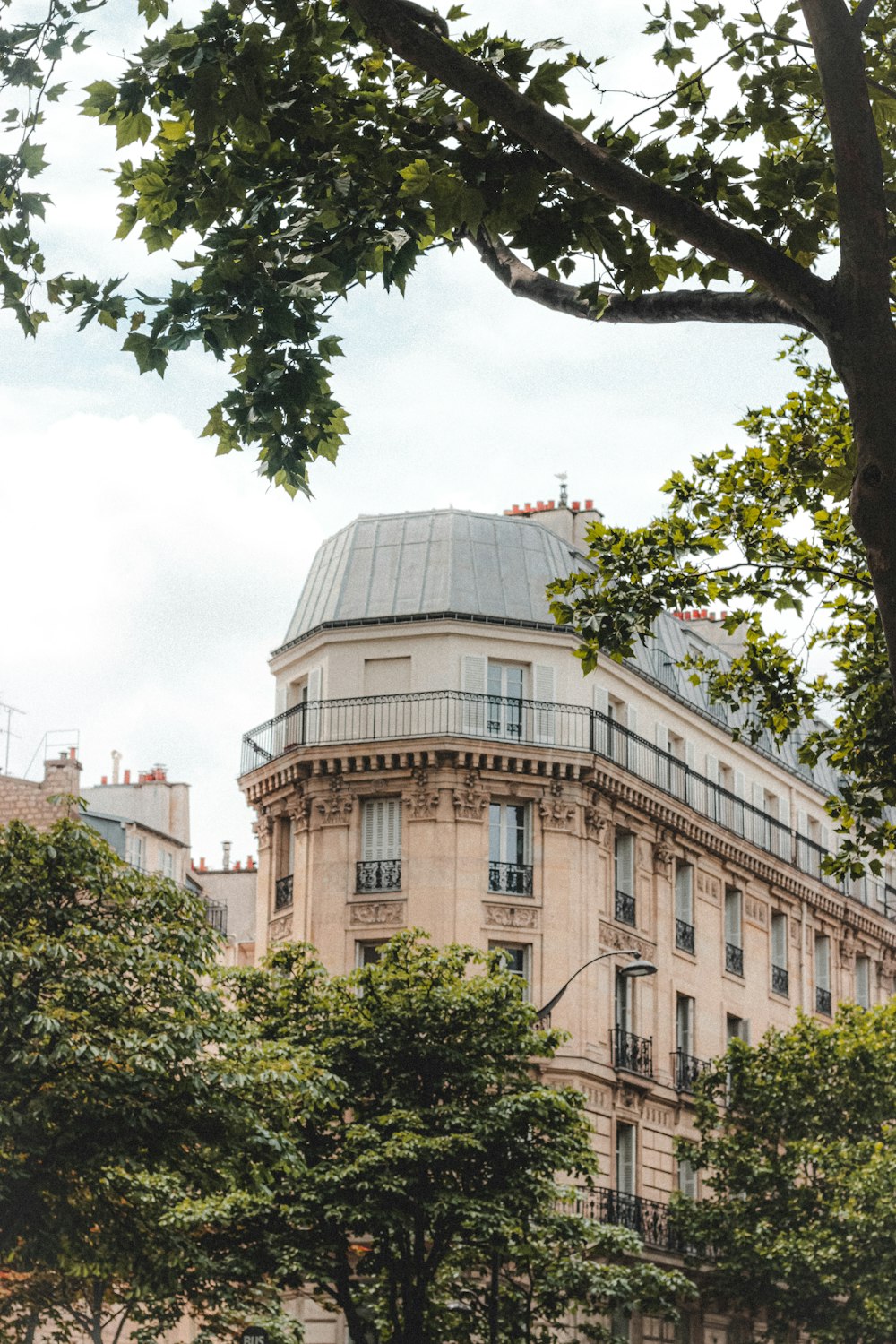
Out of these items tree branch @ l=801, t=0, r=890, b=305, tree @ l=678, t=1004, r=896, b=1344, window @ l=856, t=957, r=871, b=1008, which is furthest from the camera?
window @ l=856, t=957, r=871, b=1008

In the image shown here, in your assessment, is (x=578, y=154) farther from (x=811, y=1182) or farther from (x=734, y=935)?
(x=734, y=935)

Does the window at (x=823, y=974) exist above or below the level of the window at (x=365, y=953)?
above

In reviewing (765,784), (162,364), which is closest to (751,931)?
(765,784)

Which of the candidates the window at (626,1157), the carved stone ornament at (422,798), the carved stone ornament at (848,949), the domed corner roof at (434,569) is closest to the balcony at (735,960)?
the window at (626,1157)

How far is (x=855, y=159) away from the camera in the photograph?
25.3 ft

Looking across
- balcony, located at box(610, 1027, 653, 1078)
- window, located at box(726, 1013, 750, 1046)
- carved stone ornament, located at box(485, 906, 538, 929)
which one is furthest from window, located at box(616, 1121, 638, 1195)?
window, located at box(726, 1013, 750, 1046)

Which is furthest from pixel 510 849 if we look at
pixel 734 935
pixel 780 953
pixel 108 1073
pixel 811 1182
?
pixel 108 1073

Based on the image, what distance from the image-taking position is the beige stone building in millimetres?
44500

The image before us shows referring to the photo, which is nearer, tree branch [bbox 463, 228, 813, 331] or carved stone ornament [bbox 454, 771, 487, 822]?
tree branch [bbox 463, 228, 813, 331]

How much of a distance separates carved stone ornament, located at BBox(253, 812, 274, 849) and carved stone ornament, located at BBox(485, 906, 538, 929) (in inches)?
258

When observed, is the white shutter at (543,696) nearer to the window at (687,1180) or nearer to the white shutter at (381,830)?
the white shutter at (381,830)

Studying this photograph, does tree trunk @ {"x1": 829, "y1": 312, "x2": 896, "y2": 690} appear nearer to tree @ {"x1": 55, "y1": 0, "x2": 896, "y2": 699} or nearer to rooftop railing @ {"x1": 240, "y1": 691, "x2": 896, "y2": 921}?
tree @ {"x1": 55, "y1": 0, "x2": 896, "y2": 699}

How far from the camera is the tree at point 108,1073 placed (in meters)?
22.2

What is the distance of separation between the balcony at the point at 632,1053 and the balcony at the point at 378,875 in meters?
6.15
